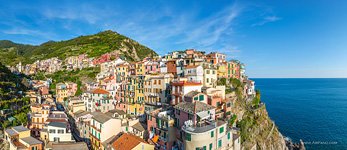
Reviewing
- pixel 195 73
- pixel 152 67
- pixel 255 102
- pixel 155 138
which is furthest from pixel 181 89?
pixel 255 102

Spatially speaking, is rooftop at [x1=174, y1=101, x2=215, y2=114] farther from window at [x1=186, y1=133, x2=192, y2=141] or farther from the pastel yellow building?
the pastel yellow building

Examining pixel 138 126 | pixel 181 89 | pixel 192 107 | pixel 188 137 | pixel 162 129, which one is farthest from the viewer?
pixel 138 126

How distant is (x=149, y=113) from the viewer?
3944 cm

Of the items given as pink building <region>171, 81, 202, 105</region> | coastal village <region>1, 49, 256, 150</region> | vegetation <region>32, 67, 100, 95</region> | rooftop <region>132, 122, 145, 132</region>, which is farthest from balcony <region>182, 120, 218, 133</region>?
vegetation <region>32, 67, 100, 95</region>

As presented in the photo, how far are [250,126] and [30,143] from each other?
4557cm

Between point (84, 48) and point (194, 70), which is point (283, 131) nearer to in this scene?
point (194, 70)

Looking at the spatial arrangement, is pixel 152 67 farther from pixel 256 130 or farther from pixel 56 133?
pixel 256 130

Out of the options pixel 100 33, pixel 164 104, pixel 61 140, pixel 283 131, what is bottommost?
pixel 283 131

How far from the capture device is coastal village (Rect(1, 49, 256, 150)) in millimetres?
31719

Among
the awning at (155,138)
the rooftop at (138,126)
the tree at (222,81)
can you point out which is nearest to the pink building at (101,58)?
the rooftop at (138,126)

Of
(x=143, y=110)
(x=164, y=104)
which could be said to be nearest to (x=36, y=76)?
(x=143, y=110)

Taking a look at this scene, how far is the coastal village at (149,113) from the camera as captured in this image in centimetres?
3172

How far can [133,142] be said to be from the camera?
3378cm

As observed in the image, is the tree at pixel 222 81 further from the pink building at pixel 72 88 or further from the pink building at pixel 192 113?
the pink building at pixel 72 88
